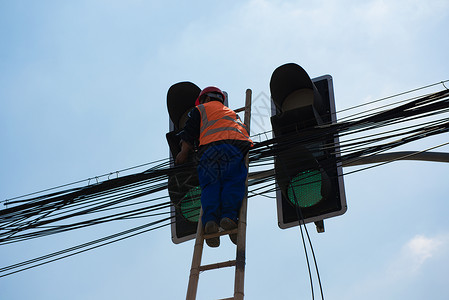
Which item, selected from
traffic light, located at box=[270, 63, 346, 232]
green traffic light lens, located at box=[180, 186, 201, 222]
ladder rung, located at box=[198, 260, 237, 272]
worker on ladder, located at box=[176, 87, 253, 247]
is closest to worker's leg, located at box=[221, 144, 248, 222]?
worker on ladder, located at box=[176, 87, 253, 247]

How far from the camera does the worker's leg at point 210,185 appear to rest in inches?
177

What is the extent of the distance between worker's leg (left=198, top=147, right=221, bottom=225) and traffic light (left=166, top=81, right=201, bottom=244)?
2.92 feet

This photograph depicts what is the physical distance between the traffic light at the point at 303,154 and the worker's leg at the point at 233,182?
702mm

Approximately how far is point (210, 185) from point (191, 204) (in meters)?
1.38

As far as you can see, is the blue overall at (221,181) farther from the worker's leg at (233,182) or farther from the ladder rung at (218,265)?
the ladder rung at (218,265)

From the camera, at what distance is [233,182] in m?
4.62

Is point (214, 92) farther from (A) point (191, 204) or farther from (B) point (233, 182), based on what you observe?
(B) point (233, 182)

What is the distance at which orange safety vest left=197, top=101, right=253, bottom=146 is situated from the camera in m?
5.00

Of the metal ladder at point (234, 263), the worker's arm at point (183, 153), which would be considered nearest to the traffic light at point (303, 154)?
the worker's arm at point (183, 153)

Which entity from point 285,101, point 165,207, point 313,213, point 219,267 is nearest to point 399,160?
point 313,213

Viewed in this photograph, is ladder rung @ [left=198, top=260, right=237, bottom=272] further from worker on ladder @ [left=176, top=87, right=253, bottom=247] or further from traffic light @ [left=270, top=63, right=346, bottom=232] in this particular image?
traffic light @ [left=270, top=63, right=346, bottom=232]

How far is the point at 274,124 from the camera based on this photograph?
18.3ft

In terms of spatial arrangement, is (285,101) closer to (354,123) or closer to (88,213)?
(354,123)

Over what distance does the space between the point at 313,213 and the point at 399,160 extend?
105 cm
